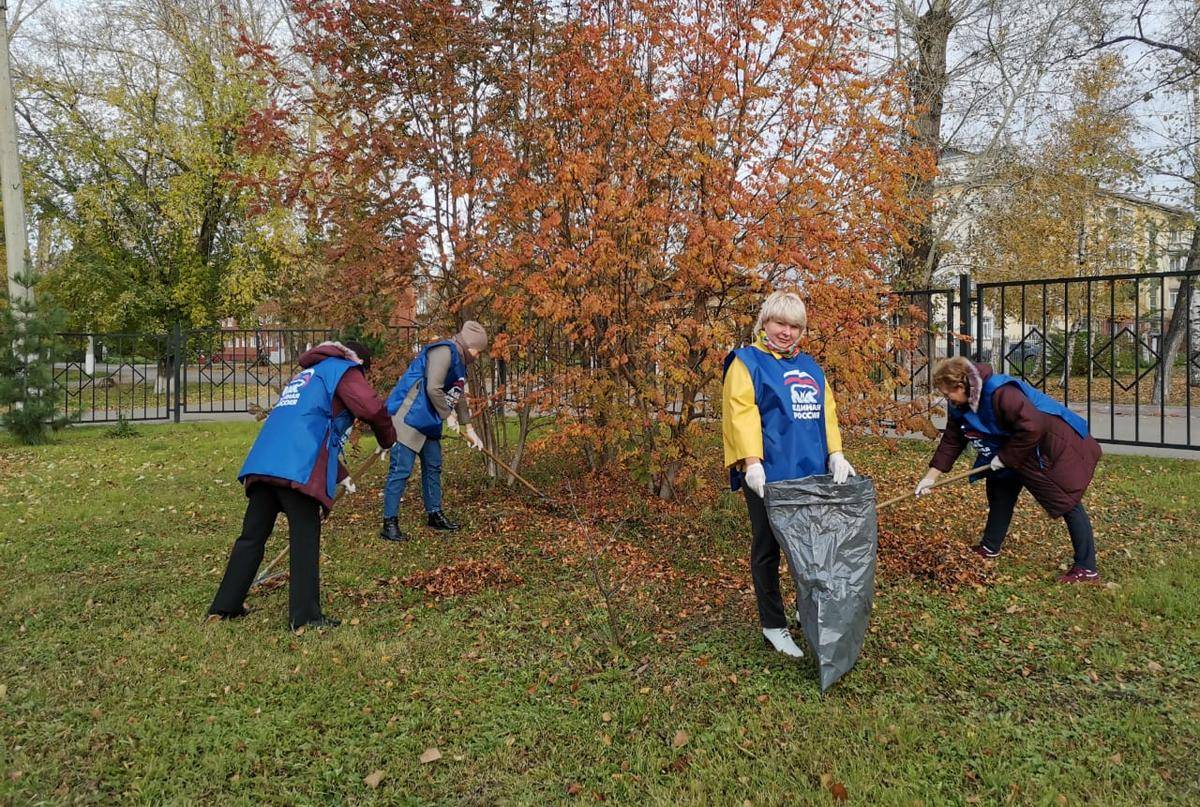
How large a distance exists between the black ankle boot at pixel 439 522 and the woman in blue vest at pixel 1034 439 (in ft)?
11.3

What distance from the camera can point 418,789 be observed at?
8.03ft

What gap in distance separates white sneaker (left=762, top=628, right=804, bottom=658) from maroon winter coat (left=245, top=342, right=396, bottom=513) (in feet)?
7.32

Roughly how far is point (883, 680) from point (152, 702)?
3082 mm

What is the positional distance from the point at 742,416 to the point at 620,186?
100 inches

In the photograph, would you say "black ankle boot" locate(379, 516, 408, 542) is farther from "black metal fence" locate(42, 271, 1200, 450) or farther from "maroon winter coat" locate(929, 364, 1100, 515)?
"maroon winter coat" locate(929, 364, 1100, 515)

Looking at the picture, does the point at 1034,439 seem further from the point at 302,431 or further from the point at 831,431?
the point at 302,431

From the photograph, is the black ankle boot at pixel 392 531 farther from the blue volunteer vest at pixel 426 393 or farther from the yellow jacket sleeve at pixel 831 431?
the yellow jacket sleeve at pixel 831 431

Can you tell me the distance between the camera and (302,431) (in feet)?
12.0

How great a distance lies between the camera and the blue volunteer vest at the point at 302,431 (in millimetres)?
3592

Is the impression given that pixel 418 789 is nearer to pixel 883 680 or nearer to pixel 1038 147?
pixel 883 680

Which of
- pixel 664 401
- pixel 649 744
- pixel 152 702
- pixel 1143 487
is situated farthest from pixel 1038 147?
pixel 152 702

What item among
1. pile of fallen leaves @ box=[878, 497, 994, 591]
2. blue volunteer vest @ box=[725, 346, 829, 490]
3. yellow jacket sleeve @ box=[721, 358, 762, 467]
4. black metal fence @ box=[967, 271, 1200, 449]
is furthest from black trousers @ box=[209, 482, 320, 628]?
black metal fence @ box=[967, 271, 1200, 449]

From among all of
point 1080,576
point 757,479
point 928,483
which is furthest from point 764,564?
point 1080,576

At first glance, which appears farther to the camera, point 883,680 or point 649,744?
point 883,680
